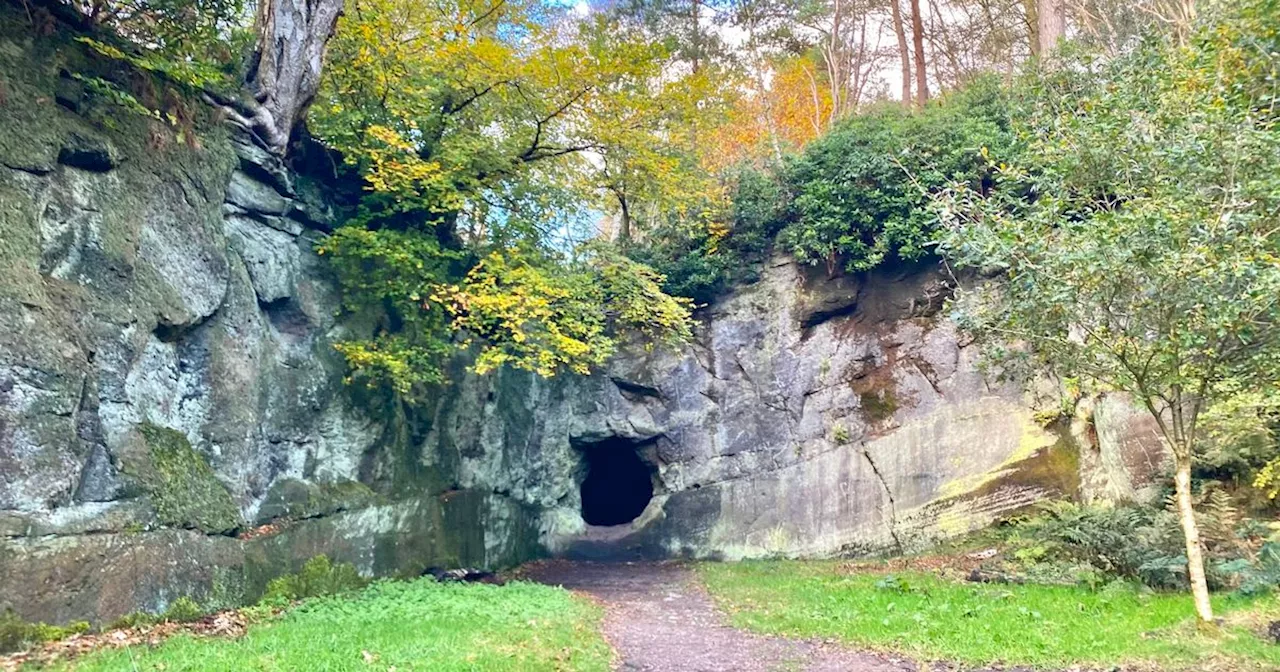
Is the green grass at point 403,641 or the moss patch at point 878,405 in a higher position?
the moss patch at point 878,405

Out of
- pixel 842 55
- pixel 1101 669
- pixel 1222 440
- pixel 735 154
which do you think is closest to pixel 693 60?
pixel 735 154

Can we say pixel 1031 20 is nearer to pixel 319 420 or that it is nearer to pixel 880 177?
pixel 880 177

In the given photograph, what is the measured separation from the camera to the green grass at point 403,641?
21.5 feet

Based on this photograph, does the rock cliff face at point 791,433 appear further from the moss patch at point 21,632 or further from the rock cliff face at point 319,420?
the moss patch at point 21,632

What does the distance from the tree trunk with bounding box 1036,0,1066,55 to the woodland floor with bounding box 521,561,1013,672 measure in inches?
530

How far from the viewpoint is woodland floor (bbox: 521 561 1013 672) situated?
7.48 meters

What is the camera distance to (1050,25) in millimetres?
15805

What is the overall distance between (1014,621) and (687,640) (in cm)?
377

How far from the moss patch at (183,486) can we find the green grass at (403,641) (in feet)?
5.35

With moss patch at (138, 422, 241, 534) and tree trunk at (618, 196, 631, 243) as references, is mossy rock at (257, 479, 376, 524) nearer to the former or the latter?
moss patch at (138, 422, 241, 534)

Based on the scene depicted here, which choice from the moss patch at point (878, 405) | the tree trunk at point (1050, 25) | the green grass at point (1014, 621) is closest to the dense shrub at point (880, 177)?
the tree trunk at point (1050, 25)

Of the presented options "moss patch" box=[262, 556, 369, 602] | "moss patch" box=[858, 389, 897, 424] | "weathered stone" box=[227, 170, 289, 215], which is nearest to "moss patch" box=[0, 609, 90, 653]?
"moss patch" box=[262, 556, 369, 602]

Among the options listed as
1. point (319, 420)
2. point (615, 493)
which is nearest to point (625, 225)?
point (615, 493)

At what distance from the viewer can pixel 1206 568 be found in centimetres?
921
